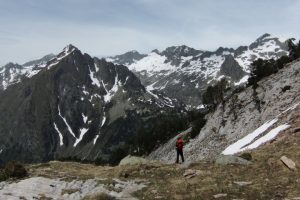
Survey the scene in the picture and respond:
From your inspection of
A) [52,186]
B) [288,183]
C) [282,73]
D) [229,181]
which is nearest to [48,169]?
[52,186]

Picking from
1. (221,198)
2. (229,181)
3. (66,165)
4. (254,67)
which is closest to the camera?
(221,198)

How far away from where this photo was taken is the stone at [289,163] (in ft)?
91.4

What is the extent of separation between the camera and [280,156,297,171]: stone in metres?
27.9

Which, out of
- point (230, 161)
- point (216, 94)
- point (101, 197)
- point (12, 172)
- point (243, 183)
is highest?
point (216, 94)

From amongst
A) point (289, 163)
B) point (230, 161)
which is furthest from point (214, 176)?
point (289, 163)

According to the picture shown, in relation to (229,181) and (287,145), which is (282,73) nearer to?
(287,145)

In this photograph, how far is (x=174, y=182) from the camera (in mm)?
28094

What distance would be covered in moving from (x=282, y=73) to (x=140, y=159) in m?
56.9

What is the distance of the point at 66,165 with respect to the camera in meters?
38.9

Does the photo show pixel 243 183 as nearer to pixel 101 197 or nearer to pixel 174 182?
pixel 174 182

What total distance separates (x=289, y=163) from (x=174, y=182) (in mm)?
7723

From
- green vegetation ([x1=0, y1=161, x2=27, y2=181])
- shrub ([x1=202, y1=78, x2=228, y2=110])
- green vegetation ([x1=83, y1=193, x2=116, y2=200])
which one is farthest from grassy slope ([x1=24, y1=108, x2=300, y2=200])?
shrub ([x1=202, y1=78, x2=228, y2=110])

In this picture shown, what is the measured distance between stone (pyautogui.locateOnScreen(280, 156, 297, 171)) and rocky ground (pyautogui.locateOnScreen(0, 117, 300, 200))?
24 cm

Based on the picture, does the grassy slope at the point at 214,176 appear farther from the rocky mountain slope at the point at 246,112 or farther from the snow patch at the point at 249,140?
the rocky mountain slope at the point at 246,112
